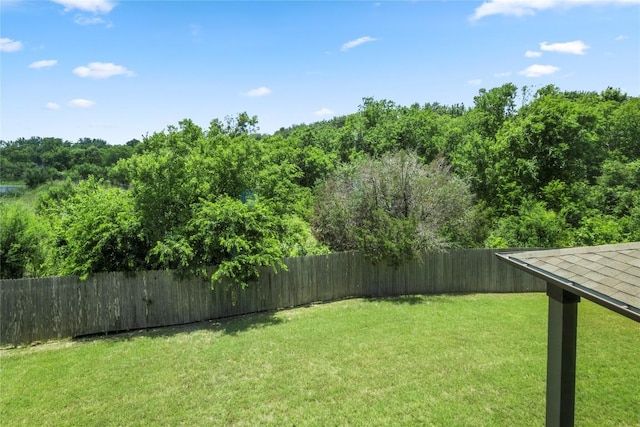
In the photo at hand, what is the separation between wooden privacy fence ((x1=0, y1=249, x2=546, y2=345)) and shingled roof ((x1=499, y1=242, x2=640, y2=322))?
8.04 m

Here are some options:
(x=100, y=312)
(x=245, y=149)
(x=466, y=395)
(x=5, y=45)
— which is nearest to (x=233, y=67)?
(x=245, y=149)

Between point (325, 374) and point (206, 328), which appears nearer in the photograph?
point (325, 374)

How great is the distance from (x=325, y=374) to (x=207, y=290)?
16.1 feet

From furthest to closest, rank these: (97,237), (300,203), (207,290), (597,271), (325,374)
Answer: (300,203) → (207,290) → (97,237) → (325,374) → (597,271)

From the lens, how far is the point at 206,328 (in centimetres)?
1009

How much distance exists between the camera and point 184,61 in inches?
552

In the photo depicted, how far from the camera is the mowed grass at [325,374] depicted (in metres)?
5.85

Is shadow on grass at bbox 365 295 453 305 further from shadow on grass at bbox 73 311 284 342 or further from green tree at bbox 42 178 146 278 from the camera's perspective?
green tree at bbox 42 178 146 278

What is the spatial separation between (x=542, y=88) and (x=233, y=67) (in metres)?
19.8

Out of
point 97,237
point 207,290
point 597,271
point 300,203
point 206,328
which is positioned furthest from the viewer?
point 300,203

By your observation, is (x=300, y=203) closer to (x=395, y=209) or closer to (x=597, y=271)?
(x=395, y=209)

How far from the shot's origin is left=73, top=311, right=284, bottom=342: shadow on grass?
948 centimetres

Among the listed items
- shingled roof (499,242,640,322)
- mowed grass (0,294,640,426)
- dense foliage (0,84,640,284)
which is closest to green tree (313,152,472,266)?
dense foliage (0,84,640,284)

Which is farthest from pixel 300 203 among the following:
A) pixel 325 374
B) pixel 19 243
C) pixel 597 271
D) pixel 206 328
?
pixel 597 271
